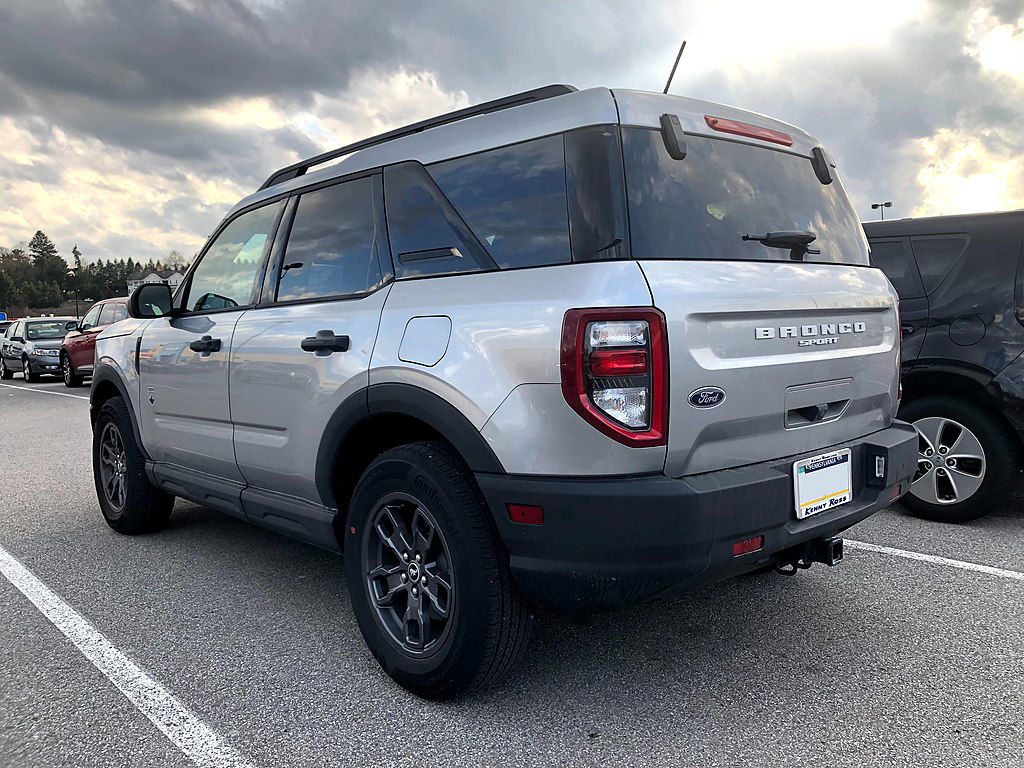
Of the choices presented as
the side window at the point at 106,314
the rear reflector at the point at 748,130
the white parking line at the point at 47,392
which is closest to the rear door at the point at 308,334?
the rear reflector at the point at 748,130

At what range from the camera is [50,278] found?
116125mm

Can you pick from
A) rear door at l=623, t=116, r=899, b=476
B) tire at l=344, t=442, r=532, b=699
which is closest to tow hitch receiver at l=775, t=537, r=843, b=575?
rear door at l=623, t=116, r=899, b=476

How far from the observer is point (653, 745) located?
2.39 m

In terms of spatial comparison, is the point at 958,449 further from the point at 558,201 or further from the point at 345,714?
the point at 345,714

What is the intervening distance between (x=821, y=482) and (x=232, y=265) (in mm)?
2896

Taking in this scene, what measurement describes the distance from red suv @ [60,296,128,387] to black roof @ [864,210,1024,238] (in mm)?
15238

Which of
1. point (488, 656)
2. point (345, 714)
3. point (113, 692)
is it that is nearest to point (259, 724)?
point (345, 714)

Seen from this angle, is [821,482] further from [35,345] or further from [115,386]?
[35,345]

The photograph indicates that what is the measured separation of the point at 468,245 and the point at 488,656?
4.39 ft

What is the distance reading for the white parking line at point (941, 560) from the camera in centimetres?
374

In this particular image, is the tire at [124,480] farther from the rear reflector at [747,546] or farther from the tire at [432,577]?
the rear reflector at [747,546]

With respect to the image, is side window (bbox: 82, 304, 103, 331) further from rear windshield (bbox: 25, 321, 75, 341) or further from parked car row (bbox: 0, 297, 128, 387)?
rear windshield (bbox: 25, 321, 75, 341)

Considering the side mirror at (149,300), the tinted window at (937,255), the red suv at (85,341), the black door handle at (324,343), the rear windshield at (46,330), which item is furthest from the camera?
the rear windshield at (46,330)

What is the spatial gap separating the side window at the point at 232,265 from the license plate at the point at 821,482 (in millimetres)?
2488
